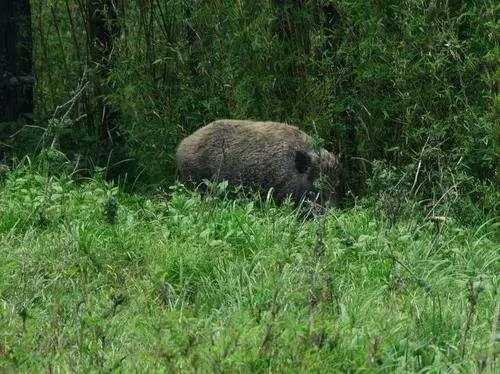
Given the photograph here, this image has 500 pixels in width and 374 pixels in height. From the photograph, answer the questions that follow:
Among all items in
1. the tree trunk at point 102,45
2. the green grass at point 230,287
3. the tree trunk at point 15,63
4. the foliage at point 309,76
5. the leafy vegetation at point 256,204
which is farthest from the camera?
the tree trunk at point 102,45

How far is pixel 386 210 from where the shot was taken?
7.27 meters

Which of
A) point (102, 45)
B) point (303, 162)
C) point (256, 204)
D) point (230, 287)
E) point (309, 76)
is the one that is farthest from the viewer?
point (102, 45)

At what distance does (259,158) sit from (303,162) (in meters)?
0.34

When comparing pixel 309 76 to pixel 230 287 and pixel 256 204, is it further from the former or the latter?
pixel 230 287

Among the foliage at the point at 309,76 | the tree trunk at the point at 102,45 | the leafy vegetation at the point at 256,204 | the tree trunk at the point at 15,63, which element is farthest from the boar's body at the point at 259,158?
the tree trunk at the point at 15,63

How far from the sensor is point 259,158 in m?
8.96

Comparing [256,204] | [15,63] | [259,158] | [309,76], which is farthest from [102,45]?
[256,204]

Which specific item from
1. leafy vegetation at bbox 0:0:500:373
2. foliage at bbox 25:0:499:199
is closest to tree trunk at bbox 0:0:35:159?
leafy vegetation at bbox 0:0:500:373

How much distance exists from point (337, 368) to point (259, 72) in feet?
17.2

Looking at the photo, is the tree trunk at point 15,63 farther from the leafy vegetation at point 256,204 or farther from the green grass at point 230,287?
the green grass at point 230,287

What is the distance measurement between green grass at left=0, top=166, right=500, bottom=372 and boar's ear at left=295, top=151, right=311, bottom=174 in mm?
627

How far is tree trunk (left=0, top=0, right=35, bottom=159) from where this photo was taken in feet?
34.7

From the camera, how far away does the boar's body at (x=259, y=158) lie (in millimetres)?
8891

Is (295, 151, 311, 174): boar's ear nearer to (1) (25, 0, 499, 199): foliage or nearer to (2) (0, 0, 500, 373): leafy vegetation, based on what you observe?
(2) (0, 0, 500, 373): leafy vegetation
